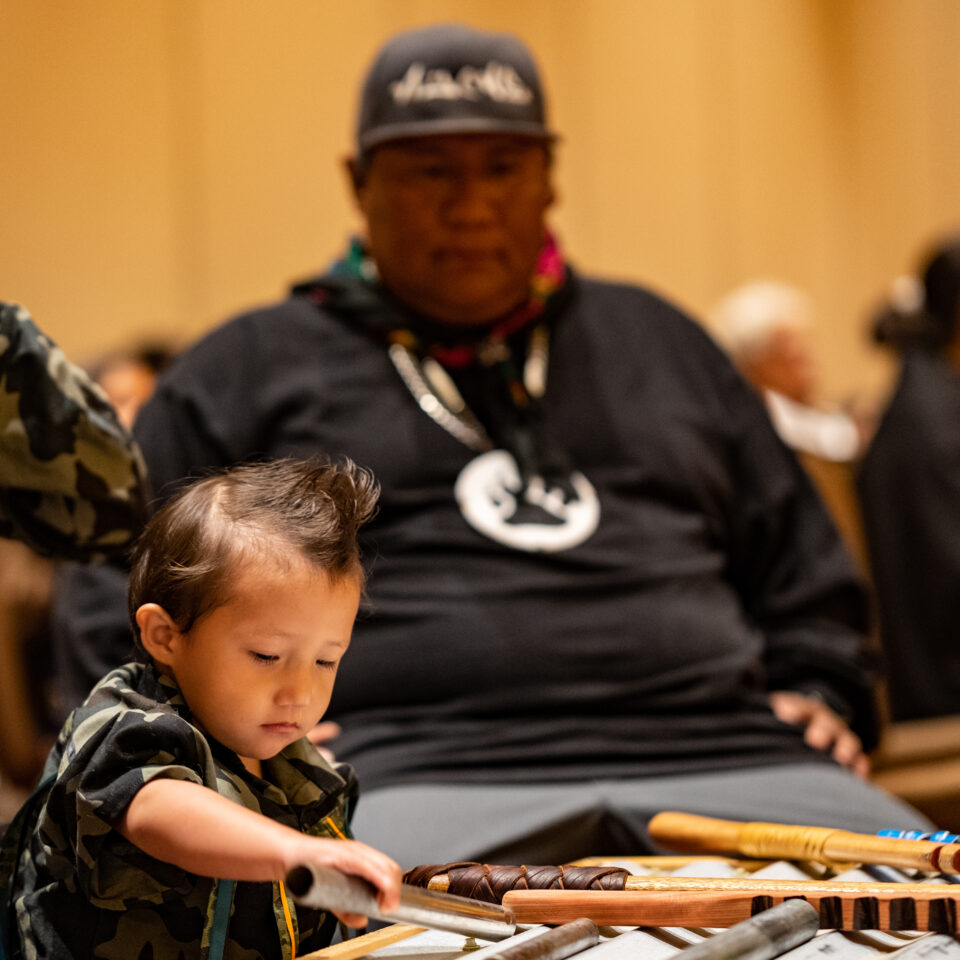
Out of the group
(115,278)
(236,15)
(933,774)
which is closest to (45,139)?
(115,278)

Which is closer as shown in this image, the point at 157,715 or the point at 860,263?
the point at 157,715

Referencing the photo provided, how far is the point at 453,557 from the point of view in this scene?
1408mm

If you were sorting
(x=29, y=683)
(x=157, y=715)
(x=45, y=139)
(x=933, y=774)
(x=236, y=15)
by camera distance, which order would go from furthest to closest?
1. (x=236, y=15)
2. (x=45, y=139)
3. (x=29, y=683)
4. (x=933, y=774)
5. (x=157, y=715)

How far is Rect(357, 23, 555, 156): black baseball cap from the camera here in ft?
4.86

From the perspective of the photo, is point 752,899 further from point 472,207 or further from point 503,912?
point 472,207

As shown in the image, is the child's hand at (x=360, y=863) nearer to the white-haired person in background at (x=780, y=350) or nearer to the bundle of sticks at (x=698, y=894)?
the bundle of sticks at (x=698, y=894)

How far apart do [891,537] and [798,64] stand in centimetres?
322

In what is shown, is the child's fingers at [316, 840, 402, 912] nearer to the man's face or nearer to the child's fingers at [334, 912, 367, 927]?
the child's fingers at [334, 912, 367, 927]

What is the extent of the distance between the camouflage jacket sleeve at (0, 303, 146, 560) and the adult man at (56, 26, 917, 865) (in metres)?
0.34

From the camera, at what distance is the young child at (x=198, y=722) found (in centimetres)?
70

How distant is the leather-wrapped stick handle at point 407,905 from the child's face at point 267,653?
12 cm

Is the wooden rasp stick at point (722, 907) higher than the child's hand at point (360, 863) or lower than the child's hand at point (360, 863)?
lower

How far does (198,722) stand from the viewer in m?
0.76

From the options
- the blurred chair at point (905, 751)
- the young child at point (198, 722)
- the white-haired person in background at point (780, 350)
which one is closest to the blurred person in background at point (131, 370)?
the blurred chair at point (905, 751)
